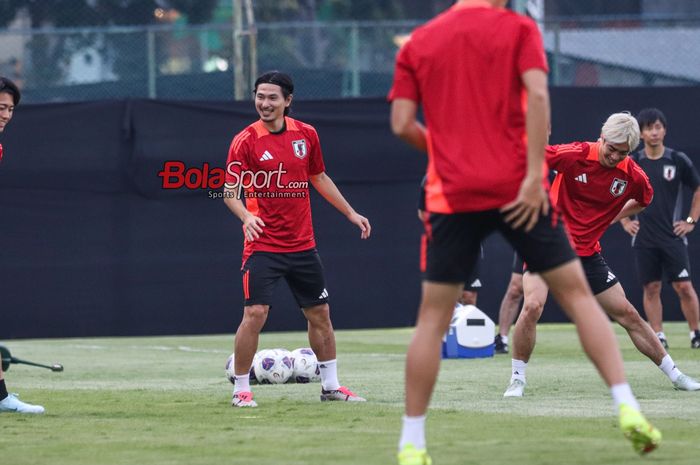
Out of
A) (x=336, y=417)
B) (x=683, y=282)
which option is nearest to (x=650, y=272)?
(x=683, y=282)

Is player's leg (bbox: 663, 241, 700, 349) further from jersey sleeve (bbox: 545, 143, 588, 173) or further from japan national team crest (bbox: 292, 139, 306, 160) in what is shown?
japan national team crest (bbox: 292, 139, 306, 160)

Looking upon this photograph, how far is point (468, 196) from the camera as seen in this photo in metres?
5.33

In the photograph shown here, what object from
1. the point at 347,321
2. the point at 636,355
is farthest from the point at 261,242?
the point at 347,321

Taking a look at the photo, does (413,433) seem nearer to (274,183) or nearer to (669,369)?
(274,183)

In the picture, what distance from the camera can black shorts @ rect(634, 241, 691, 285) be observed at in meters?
12.7

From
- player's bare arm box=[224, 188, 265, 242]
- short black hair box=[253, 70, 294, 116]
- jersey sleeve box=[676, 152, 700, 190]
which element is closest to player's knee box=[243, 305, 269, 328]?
player's bare arm box=[224, 188, 265, 242]

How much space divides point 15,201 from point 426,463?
10.1m

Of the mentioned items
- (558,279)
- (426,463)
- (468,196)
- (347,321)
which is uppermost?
(468,196)

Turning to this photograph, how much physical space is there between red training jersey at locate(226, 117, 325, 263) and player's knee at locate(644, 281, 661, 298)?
545 cm

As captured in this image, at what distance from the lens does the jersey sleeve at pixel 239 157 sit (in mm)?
8078

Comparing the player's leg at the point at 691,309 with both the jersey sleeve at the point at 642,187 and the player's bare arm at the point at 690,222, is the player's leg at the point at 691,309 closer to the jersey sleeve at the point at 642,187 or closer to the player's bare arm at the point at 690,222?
the player's bare arm at the point at 690,222

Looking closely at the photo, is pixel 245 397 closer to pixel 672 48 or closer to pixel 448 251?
pixel 448 251

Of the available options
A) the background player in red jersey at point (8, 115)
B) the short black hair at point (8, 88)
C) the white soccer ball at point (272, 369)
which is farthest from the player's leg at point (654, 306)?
the short black hair at point (8, 88)

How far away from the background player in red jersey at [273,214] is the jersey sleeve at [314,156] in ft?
0.06
